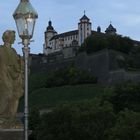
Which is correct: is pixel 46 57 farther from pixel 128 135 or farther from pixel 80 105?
pixel 128 135

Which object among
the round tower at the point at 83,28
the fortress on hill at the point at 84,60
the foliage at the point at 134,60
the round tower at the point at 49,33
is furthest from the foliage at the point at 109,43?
the round tower at the point at 49,33

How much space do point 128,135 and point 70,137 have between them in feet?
14.9

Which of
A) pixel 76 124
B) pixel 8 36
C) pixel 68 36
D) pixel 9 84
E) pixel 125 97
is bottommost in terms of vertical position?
pixel 76 124

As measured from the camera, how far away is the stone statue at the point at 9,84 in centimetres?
1103

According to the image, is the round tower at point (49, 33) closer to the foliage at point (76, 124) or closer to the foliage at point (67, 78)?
the foliage at point (67, 78)

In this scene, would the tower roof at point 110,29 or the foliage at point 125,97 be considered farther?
the tower roof at point 110,29

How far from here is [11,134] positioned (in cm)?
1091

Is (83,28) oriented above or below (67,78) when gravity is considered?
above

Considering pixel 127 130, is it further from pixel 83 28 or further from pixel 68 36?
pixel 68 36

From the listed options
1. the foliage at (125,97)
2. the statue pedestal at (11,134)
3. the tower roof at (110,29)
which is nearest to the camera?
the statue pedestal at (11,134)

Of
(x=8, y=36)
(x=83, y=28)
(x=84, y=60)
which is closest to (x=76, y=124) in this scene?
(x=8, y=36)

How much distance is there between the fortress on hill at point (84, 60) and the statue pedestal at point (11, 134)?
192 feet

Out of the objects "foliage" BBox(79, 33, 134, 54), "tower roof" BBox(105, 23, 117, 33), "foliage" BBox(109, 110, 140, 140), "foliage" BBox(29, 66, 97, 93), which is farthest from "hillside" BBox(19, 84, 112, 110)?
"tower roof" BBox(105, 23, 117, 33)

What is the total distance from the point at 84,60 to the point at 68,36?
52211mm
